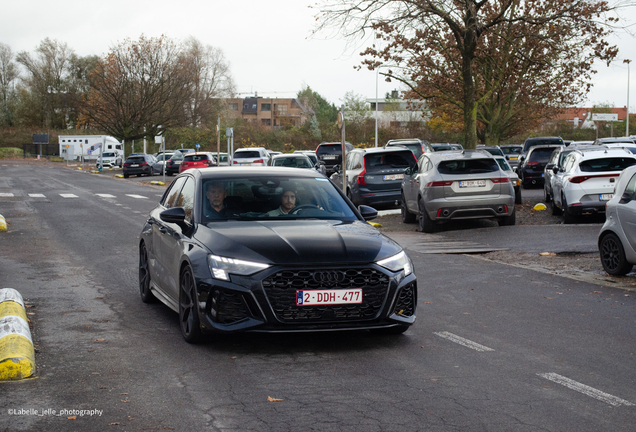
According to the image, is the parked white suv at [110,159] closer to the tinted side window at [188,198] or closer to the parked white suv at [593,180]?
the parked white suv at [593,180]

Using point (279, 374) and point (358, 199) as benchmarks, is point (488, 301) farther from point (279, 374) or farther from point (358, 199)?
point (358, 199)

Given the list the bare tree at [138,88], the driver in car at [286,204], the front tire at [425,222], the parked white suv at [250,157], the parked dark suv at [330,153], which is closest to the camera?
the driver in car at [286,204]

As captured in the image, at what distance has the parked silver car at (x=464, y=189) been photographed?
16.8 meters

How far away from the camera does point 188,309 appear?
21.7ft

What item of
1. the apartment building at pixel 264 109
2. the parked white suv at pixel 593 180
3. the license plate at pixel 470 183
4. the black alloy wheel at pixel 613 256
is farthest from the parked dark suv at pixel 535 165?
the apartment building at pixel 264 109

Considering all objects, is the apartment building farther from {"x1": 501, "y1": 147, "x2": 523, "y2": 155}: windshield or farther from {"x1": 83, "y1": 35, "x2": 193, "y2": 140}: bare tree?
{"x1": 501, "y1": 147, "x2": 523, "y2": 155}: windshield

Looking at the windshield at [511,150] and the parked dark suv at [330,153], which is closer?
the parked dark suv at [330,153]

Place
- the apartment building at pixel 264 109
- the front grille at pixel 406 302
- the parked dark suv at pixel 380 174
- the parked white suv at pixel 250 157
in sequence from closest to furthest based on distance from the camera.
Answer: the front grille at pixel 406 302 < the parked dark suv at pixel 380 174 < the parked white suv at pixel 250 157 < the apartment building at pixel 264 109

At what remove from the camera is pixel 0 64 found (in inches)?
4072

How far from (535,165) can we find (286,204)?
2684cm

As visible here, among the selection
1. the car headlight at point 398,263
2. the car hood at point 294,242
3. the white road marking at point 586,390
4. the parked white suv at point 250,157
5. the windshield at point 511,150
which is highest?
the windshield at point 511,150

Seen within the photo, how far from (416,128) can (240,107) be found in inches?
3616

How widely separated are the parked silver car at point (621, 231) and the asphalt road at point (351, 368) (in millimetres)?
764

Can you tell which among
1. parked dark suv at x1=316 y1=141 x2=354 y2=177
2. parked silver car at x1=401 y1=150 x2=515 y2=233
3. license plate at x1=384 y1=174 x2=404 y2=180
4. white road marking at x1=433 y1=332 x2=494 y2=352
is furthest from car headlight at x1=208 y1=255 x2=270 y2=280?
parked dark suv at x1=316 y1=141 x2=354 y2=177
